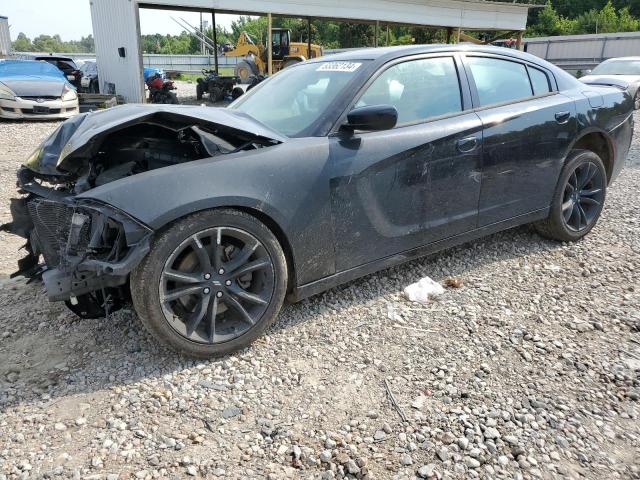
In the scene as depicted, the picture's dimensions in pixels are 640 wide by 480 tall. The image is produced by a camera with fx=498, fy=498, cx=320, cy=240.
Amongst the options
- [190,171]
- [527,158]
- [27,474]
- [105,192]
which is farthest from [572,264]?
[27,474]

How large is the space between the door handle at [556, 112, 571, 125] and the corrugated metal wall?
12925 millimetres

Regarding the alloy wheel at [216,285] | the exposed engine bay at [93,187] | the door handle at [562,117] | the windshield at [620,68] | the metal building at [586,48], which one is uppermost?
the metal building at [586,48]

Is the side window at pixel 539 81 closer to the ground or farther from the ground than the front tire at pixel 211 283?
farther from the ground

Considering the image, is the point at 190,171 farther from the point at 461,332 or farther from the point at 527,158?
the point at 527,158

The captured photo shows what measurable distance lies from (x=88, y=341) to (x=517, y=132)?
3.15 metres

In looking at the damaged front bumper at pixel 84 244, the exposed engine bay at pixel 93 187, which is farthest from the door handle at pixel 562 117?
the damaged front bumper at pixel 84 244

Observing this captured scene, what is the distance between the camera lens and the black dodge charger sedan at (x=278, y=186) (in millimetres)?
2443

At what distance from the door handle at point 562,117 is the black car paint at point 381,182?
1cm

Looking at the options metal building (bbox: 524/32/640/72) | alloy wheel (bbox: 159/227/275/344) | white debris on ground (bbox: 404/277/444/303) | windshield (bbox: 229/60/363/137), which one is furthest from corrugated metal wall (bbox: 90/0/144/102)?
metal building (bbox: 524/32/640/72)


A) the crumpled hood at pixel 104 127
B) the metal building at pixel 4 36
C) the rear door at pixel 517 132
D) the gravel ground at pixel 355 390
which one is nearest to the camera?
the gravel ground at pixel 355 390

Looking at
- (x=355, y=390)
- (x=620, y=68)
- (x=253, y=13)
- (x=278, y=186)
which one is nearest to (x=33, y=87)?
(x=253, y=13)

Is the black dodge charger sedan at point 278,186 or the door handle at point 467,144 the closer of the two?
the black dodge charger sedan at point 278,186

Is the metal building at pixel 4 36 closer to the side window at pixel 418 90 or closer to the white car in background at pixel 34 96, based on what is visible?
the white car in background at pixel 34 96

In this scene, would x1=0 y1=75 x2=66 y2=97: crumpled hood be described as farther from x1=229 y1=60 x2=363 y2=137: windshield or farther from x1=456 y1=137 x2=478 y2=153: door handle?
x1=456 y1=137 x2=478 y2=153: door handle
